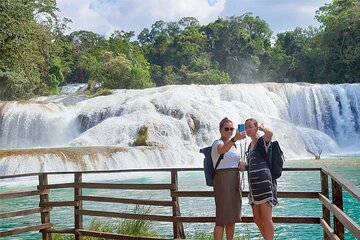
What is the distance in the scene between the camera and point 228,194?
5629 mm

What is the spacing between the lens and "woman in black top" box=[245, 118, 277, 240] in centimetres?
544

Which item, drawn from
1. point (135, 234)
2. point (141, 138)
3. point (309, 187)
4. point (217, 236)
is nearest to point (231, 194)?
point (217, 236)

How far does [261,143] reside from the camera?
546 cm

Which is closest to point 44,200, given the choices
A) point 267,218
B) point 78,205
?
point 78,205

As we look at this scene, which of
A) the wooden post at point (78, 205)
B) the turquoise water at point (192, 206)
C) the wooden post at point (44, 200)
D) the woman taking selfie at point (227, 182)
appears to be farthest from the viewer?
the turquoise water at point (192, 206)

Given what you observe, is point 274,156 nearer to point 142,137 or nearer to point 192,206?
point 192,206

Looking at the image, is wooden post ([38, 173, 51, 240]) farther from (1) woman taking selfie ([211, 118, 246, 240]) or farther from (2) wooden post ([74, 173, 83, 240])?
(1) woman taking selfie ([211, 118, 246, 240])

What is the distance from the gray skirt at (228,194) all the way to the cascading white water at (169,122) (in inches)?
638

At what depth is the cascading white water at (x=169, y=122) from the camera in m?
23.1

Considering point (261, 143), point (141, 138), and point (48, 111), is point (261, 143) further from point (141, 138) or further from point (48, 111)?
point (48, 111)

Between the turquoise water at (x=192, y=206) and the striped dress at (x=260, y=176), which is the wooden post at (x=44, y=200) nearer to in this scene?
the turquoise water at (x=192, y=206)

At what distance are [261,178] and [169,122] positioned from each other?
23097 millimetres

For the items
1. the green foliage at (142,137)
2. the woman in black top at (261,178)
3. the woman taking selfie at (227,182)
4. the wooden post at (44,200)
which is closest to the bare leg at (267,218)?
the woman in black top at (261,178)

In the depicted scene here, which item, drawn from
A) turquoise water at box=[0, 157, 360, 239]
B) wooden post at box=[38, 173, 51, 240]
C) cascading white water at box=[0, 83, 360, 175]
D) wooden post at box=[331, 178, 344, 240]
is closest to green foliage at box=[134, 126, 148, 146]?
cascading white water at box=[0, 83, 360, 175]
